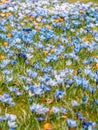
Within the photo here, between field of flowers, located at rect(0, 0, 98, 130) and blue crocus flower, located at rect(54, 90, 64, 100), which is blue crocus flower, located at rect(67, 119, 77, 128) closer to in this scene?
field of flowers, located at rect(0, 0, 98, 130)

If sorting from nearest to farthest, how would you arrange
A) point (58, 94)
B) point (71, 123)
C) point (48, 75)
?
1. point (71, 123)
2. point (58, 94)
3. point (48, 75)

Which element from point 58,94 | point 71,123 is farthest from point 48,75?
point 71,123

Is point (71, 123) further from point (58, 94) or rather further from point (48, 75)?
point (48, 75)

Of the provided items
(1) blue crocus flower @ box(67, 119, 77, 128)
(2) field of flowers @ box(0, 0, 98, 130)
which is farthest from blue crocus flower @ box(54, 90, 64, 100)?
(1) blue crocus flower @ box(67, 119, 77, 128)

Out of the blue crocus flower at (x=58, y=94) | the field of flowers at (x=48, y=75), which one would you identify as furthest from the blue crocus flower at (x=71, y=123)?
the blue crocus flower at (x=58, y=94)

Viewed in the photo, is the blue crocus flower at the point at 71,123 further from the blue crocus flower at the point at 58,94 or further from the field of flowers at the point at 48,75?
the blue crocus flower at the point at 58,94

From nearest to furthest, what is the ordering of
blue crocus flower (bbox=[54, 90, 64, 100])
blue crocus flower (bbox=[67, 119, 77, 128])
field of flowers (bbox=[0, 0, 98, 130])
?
blue crocus flower (bbox=[67, 119, 77, 128]), field of flowers (bbox=[0, 0, 98, 130]), blue crocus flower (bbox=[54, 90, 64, 100])

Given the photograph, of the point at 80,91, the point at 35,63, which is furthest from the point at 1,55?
the point at 80,91

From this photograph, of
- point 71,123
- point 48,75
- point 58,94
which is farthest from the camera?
point 48,75
